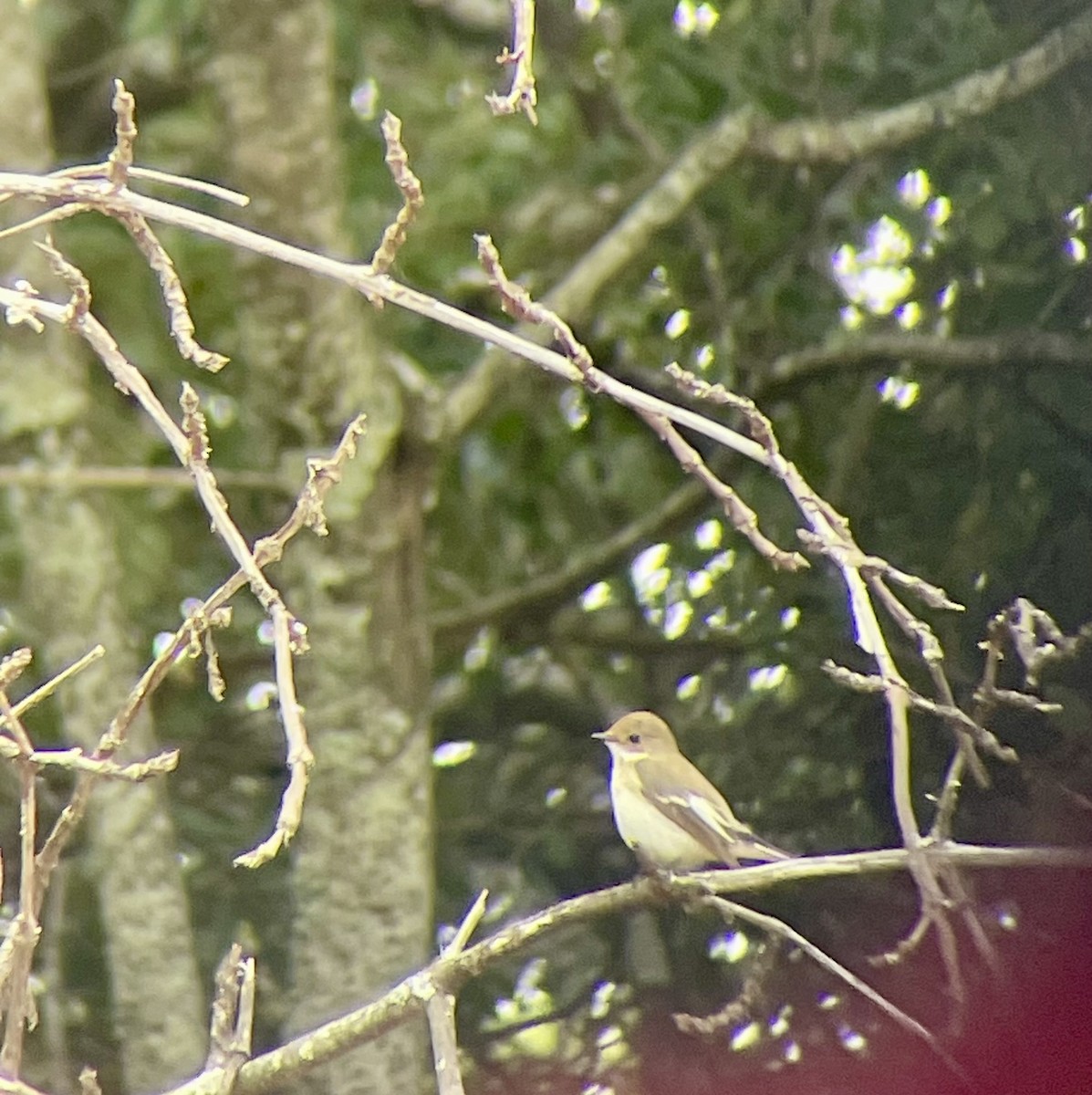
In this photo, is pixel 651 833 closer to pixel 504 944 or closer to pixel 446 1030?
pixel 504 944

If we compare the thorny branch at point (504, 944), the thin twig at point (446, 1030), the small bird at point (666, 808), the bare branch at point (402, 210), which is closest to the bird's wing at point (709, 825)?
the small bird at point (666, 808)

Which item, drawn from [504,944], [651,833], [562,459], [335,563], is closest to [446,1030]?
[504,944]

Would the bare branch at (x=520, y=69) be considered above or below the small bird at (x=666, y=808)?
below

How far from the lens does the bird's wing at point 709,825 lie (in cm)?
113

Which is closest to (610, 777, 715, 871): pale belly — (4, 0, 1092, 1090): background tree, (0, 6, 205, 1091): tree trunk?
(4, 0, 1092, 1090): background tree

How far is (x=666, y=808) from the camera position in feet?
3.74

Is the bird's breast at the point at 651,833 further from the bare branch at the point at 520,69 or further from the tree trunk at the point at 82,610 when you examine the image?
the bare branch at the point at 520,69

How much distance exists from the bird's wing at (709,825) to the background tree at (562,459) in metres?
0.10

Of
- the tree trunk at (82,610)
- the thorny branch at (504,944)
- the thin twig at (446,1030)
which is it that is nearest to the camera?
the thin twig at (446,1030)

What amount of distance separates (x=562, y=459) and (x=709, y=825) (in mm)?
354

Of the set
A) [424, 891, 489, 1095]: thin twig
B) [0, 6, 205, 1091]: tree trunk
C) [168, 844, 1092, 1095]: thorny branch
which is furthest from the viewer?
[0, 6, 205, 1091]: tree trunk

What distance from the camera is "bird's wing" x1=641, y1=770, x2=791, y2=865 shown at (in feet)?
3.70

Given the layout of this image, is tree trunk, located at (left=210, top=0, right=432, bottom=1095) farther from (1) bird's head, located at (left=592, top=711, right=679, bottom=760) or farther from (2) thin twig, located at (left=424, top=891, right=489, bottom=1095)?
(2) thin twig, located at (left=424, top=891, right=489, bottom=1095)

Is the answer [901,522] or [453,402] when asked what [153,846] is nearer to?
[453,402]
